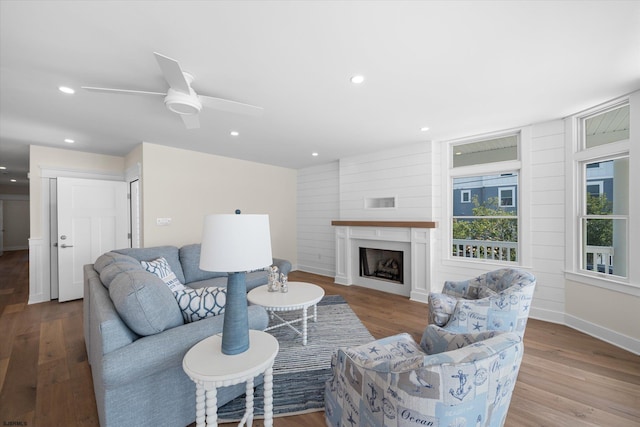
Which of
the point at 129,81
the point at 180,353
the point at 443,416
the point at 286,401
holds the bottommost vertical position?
the point at 286,401

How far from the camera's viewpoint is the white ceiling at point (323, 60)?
4.78ft

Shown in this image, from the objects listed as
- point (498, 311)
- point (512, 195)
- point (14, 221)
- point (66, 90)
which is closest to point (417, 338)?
point (498, 311)

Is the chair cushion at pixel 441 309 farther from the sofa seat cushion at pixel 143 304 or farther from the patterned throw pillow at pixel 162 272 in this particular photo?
the patterned throw pillow at pixel 162 272

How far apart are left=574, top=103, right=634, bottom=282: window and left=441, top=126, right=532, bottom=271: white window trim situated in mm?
464

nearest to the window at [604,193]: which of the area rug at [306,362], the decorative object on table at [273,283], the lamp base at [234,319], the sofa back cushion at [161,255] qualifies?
the area rug at [306,362]

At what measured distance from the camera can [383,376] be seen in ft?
3.17

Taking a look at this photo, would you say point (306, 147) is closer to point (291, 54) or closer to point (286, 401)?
point (291, 54)

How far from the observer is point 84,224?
4254 millimetres

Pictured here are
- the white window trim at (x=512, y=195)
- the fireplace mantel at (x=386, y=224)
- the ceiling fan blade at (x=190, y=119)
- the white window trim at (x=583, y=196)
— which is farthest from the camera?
the fireplace mantel at (x=386, y=224)

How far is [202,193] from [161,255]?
4.83 ft

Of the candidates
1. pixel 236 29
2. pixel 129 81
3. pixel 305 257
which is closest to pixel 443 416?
pixel 236 29

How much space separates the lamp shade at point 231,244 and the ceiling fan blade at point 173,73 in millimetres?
979

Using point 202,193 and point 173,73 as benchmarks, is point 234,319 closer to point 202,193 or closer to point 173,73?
point 173,73

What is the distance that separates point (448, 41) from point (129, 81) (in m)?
2.43
